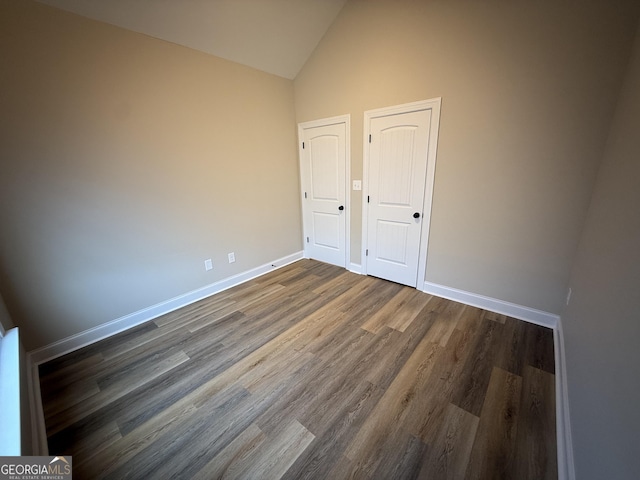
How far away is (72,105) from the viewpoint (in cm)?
192

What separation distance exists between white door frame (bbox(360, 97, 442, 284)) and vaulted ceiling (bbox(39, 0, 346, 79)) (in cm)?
118

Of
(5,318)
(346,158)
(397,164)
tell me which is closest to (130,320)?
(5,318)

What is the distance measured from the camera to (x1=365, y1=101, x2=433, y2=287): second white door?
2600 mm

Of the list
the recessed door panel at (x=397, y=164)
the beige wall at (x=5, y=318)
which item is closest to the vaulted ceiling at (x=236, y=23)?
the recessed door panel at (x=397, y=164)

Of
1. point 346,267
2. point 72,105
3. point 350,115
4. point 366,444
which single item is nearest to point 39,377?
point 72,105

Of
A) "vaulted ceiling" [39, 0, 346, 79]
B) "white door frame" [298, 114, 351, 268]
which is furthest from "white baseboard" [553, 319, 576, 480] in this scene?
"vaulted ceiling" [39, 0, 346, 79]

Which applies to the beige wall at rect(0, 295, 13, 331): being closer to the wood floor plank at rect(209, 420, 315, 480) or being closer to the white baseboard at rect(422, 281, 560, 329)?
the wood floor plank at rect(209, 420, 315, 480)

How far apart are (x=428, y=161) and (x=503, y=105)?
0.71 metres

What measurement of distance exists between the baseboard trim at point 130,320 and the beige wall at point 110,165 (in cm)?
6

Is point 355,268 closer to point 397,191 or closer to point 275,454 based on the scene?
point 397,191

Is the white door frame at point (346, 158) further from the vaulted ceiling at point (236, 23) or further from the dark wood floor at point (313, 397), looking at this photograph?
the dark wood floor at point (313, 397)

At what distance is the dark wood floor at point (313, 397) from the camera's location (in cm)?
128

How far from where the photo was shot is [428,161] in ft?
8.36

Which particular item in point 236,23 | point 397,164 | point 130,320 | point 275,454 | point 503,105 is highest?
point 236,23
